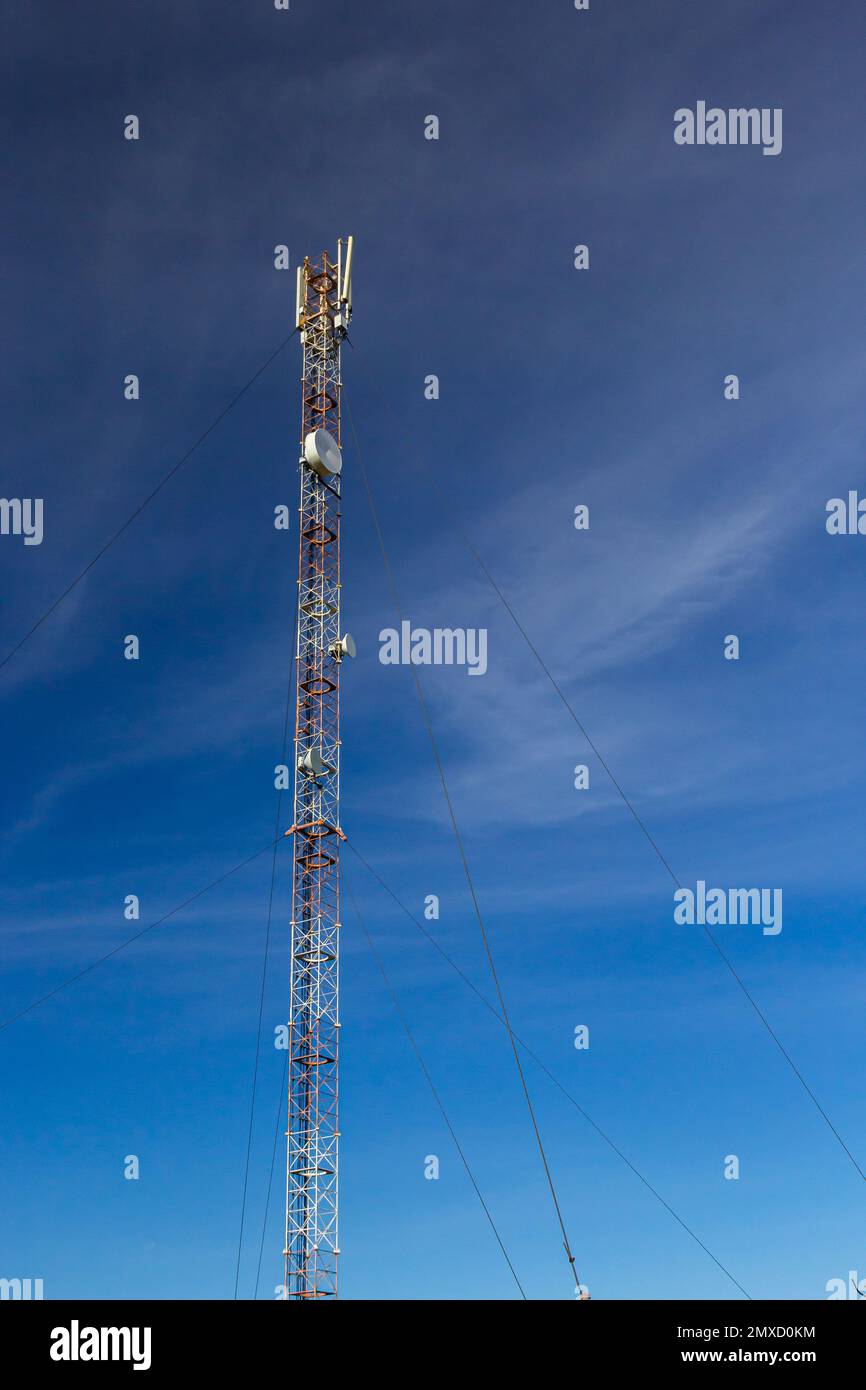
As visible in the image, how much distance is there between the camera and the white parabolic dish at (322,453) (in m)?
59.6

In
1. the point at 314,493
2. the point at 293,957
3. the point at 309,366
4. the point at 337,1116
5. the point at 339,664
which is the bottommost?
the point at 337,1116

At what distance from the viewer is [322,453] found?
5984 cm

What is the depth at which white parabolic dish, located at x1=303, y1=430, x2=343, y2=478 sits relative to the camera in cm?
5959

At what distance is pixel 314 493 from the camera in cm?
6144

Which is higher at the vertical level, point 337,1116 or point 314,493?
point 314,493
